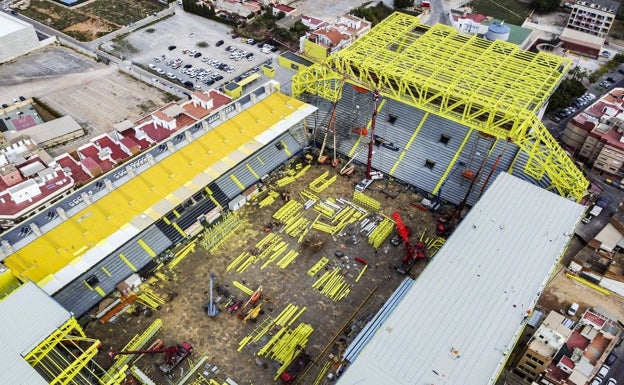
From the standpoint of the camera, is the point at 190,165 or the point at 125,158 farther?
the point at 125,158

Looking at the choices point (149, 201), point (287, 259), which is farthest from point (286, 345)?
point (149, 201)

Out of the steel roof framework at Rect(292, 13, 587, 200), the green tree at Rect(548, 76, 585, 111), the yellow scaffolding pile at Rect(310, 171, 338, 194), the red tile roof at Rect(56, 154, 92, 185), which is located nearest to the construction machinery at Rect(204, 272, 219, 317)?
the yellow scaffolding pile at Rect(310, 171, 338, 194)

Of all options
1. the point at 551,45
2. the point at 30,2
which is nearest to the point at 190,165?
the point at 551,45

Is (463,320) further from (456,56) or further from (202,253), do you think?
(456,56)

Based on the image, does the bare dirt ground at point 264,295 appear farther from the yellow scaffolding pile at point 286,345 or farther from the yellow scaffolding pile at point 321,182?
the yellow scaffolding pile at point 321,182

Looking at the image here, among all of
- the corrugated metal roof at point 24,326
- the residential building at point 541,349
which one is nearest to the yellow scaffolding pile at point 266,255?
the corrugated metal roof at point 24,326

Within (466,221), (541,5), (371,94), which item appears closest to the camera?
(466,221)

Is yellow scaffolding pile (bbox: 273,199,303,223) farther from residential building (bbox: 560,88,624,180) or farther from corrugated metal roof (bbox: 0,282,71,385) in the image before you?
residential building (bbox: 560,88,624,180)
